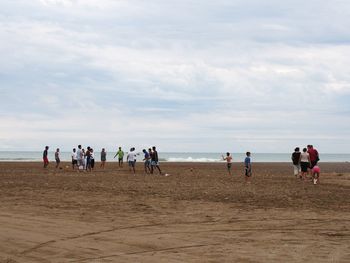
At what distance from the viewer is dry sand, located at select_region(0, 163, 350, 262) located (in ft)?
30.7

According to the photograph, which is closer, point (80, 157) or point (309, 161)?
point (309, 161)

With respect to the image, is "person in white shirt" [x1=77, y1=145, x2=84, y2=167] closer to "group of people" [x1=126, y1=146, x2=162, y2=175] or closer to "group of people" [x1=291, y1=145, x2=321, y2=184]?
"group of people" [x1=126, y1=146, x2=162, y2=175]

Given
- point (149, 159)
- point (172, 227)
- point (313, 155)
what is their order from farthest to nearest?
point (149, 159) < point (313, 155) < point (172, 227)

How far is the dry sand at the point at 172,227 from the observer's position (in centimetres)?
936

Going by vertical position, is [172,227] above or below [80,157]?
below

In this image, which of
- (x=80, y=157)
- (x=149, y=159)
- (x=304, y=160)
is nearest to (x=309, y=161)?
(x=304, y=160)

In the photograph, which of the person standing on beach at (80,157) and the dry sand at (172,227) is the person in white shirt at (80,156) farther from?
the dry sand at (172,227)

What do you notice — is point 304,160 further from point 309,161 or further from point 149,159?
point 149,159

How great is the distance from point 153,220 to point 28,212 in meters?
3.27

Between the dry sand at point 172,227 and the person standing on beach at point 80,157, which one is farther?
the person standing on beach at point 80,157

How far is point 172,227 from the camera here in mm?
12242

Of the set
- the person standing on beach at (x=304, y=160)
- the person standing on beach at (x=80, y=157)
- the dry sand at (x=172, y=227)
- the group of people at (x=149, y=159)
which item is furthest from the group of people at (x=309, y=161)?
the person standing on beach at (x=80, y=157)

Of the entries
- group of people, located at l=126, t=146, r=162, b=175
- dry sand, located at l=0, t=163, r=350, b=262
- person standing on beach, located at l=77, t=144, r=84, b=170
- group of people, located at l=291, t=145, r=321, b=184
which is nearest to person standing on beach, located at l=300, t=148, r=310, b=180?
group of people, located at l=291, t=145, r=321, b=184

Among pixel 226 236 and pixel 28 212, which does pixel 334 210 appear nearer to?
pixel 226 236
